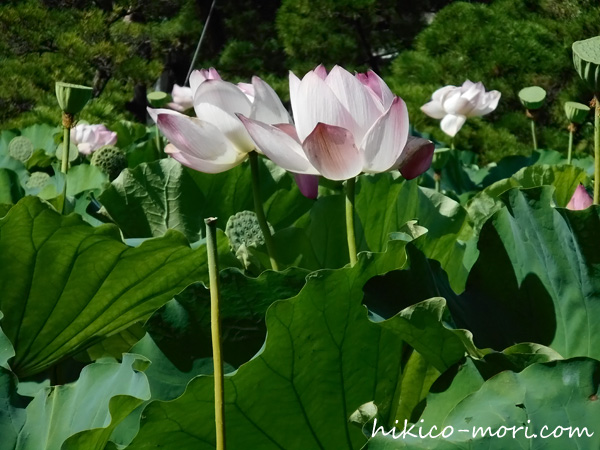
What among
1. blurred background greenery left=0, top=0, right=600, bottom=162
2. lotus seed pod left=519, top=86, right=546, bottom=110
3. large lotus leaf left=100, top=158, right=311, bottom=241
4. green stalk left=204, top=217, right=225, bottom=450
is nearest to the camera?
green stalk left=204, top=217, right=225, bottom=450

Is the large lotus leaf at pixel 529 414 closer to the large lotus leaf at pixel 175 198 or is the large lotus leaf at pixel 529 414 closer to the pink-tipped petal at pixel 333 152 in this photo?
the pink-tipped petal at pixel 333 152

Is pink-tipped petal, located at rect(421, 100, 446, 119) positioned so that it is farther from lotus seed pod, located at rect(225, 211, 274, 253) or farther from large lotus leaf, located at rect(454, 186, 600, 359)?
large lotus leaf, located at rect(454, 186, 600, 359)

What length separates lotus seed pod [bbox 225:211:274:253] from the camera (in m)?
0.75

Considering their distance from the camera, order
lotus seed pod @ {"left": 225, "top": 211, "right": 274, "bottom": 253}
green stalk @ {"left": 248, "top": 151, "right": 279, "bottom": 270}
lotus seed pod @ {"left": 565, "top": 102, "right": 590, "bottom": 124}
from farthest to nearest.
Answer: lotus seed pod @ {"left": 565, "top": 102, "right": 590, "bottom": 124} → lotus seed pod @ {"left": 225, "top": 211, "right": 274, "bottom": 253} → green stalk @ {"left": 248, "top": 151, "right": 279, "bottom": 270}

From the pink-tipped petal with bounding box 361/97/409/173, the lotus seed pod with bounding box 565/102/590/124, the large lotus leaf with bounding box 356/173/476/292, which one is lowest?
the lotus seed pod with bounding box 565/102/590/124

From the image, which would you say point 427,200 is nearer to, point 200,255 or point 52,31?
point 200,255

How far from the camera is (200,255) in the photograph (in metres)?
0.66

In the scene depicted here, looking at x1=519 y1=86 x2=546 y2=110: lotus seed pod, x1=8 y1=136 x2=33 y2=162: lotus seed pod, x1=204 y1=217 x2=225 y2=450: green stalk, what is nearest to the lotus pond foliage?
x1=204 y1=217 x2=225 y2=450: green stalk


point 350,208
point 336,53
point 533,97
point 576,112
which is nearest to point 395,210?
point 350,208

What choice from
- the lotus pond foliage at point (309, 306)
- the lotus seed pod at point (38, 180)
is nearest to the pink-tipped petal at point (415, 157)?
the lotus pond foliage at point (309, 306)

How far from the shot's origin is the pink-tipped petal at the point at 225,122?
23.4 inches

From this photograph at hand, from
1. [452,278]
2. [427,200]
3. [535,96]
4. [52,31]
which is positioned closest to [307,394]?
[452,278]

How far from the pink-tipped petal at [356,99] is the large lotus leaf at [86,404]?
7.8 inches

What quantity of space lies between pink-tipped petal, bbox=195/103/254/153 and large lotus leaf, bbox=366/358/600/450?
0.27 meters
